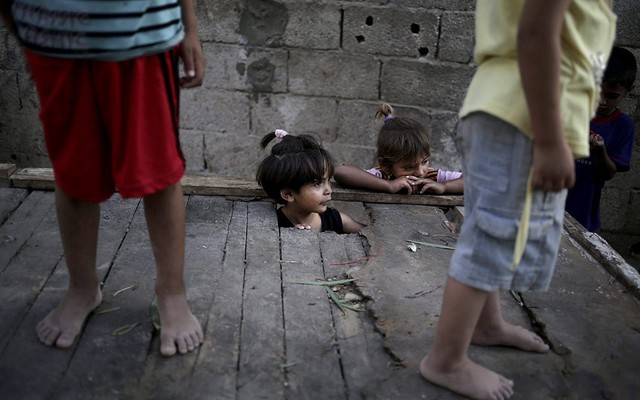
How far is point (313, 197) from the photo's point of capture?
327cm

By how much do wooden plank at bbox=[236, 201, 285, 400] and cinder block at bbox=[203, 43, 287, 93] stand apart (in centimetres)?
229

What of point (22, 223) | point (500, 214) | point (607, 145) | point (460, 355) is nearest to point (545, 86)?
point (500, 214)

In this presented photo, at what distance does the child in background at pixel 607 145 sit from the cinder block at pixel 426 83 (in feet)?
4.18

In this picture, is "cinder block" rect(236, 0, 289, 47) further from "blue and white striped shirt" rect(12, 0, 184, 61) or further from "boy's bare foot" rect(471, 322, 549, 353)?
"boy's bare foot" rect(471, 322, 549, 353)

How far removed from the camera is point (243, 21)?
16.2 feet

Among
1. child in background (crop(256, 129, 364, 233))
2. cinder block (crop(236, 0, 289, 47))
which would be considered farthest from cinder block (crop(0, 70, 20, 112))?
child in background (crop(256, 129, 364, 233))

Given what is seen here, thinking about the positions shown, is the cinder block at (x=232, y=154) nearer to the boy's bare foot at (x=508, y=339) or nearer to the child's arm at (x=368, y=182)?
the child's arm at (x=368, y=182)

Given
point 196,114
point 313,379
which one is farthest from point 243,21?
point 313,379

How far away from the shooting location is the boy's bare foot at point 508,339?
2104mm

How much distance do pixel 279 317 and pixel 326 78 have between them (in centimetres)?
312

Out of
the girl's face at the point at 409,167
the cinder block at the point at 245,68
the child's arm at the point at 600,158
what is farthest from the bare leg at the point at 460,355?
the cinder block at the point at 245,68

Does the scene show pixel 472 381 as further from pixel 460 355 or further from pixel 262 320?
pixel 262 320

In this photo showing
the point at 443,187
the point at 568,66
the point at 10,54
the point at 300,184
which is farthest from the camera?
the point at 10,54

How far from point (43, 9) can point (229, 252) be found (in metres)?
1.32
